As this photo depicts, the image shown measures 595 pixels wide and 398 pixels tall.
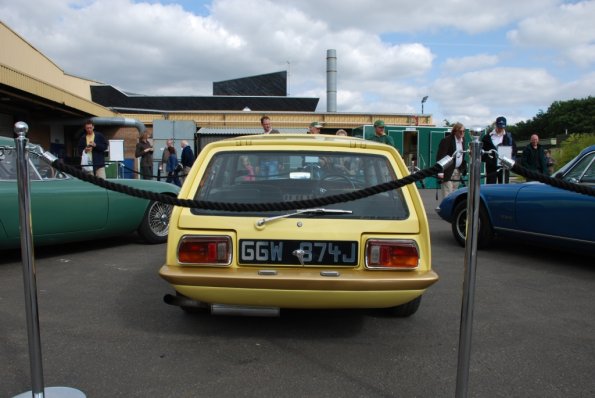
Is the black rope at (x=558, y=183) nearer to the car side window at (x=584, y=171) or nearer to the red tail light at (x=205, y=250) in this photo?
the red tail light at (x=205, y=250)

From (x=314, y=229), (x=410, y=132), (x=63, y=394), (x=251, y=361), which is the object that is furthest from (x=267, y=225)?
(x=410, y=132)

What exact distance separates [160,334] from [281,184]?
1.23 m

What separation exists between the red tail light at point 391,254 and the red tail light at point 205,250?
81 centimetres

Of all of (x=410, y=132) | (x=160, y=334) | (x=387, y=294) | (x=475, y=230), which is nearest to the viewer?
(x=475, y=230)

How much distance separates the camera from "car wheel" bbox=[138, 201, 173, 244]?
6109 millimetres

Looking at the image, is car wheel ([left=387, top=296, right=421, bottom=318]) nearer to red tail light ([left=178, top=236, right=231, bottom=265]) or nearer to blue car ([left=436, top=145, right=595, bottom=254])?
red tail light ([left=178, top=236, right=231, bottom=265])

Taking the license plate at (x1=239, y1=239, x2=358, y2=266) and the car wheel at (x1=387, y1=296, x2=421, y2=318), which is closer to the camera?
the license plate at (x1=239, y1=239, x2=358, y2=266)

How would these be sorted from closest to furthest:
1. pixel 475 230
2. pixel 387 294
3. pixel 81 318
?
pixel 475 230, pixel 387 294, pixel 81 318

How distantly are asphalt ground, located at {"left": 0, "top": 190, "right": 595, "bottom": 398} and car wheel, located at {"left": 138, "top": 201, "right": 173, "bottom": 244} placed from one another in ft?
5.16

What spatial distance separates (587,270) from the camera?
4965 mm

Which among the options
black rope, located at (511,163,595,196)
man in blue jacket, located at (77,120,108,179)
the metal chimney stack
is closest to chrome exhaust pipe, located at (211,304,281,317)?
black rope, located at (511,163,595,196)

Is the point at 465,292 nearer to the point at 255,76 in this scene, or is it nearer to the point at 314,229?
the point at 314,229

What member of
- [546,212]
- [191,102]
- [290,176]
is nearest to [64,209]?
[290,176]

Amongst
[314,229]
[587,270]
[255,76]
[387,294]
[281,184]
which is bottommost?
[587,270]
